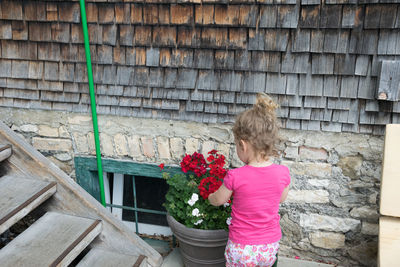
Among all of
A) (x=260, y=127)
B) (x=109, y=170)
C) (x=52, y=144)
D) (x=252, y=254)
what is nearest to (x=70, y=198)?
(x=109, y=170)

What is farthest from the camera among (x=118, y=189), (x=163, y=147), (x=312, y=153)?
(x=118, y=189)

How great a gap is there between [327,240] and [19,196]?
6.88 feet

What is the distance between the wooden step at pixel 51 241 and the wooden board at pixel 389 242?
1680 millimetres

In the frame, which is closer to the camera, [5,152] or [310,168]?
[5,152]

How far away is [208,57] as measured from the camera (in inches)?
92.7

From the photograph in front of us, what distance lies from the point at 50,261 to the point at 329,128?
187 centimetres

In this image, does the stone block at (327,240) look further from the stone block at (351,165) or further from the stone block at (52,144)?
the stone block at (52,144)

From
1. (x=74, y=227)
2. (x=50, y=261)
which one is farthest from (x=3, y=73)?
(x=50, y=261)

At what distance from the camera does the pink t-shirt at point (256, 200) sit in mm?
1725

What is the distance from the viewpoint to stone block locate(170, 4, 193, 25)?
7.51 feet

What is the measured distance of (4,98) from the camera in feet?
9.13

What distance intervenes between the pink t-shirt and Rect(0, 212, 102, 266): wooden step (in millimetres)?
871

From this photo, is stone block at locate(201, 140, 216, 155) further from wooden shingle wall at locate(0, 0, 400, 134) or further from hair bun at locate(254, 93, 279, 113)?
hair bun at locate(254, 93, 279, 113)

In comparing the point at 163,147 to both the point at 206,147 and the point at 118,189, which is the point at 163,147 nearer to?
the point at 206,147
